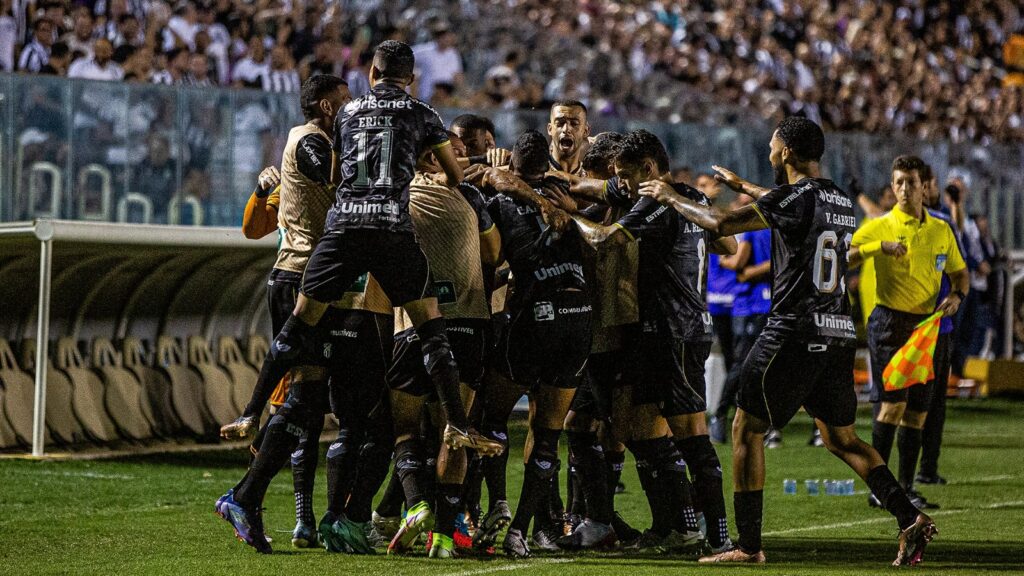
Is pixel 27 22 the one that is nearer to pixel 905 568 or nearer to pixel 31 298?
pixel 31 298

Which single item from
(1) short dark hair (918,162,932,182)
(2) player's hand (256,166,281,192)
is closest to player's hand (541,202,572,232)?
(2) player's hand (256,166,281,192)

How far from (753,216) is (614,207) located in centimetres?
103

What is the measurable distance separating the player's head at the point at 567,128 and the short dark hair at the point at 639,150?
109 cm

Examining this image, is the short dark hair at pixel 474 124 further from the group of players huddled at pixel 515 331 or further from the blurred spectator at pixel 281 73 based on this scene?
the blurred spectator at pixel 281 73

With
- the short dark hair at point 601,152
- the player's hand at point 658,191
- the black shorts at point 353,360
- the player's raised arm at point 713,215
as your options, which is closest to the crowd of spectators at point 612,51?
the short dark hair at point 601,152

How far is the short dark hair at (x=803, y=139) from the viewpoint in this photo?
7750mm

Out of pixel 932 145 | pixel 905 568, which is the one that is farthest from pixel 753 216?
pixel 932 145

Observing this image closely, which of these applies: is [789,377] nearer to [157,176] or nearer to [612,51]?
[157,176]

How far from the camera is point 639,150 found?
8094mm

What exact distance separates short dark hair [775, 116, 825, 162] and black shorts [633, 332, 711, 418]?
1181 millimetres

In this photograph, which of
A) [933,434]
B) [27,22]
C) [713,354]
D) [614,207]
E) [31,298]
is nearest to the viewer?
[614,207]

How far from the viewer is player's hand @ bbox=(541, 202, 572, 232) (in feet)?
26.0

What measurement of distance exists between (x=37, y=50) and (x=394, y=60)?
28.4ft

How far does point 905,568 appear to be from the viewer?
7.64 m
